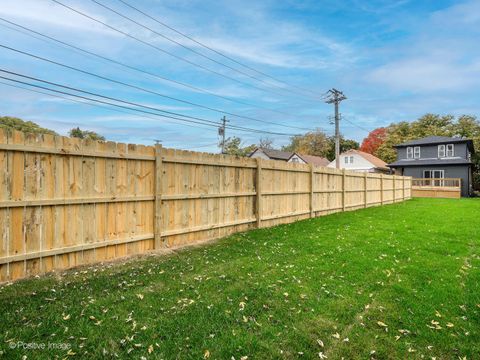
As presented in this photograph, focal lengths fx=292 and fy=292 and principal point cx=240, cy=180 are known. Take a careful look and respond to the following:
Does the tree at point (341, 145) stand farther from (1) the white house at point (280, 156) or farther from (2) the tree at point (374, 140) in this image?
(1) the white house at point (280, 156)

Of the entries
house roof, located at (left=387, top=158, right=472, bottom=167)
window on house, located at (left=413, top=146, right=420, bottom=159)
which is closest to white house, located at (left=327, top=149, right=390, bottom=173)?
house roof, located at (left=387, top=158, right=472, bottom=167)

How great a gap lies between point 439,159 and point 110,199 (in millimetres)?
35415

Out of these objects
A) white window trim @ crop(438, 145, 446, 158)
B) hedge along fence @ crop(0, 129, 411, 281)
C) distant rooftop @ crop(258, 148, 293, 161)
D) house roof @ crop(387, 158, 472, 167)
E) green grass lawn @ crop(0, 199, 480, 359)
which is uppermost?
distant rooftop @ crop(258, 148, 293, 161)

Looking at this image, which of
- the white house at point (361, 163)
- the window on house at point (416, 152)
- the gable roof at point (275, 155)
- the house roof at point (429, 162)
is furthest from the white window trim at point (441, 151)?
the gable roof at point (275, 155)

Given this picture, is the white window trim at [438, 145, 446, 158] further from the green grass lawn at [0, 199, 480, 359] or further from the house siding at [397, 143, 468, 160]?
the green grass lawn at [0, 199, 480, 359]

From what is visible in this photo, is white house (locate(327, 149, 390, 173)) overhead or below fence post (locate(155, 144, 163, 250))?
overhead

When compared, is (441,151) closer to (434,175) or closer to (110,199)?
(434,175)

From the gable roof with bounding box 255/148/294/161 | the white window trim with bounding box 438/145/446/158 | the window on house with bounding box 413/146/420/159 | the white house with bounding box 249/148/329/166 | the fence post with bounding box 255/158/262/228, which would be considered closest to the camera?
the fence post with bounding box 255/158/262/228

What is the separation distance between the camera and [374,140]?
56.9 meters

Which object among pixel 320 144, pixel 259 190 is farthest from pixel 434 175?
pixel 320 144

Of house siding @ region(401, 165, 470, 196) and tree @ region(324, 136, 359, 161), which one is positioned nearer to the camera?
house siding @ region(401, 165, 470, 196)

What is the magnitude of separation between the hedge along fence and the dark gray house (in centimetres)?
2951

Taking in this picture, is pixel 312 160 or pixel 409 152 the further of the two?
pixel 312 160

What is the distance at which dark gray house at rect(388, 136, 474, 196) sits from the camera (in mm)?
29359
